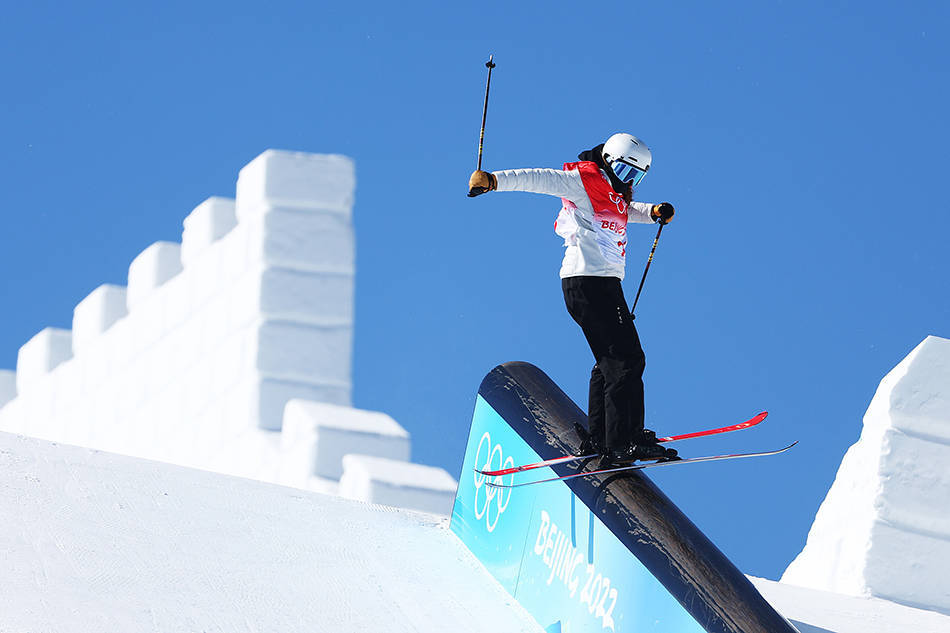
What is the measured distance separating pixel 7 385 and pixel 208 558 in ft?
44.7

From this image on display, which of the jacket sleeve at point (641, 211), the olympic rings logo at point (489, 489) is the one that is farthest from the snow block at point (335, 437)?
the jacket sleeve at point (641, 211)

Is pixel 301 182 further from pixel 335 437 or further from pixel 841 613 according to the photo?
pixel 841 613

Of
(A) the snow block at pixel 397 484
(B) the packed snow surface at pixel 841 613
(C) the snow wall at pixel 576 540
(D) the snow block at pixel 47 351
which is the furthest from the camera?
(D) the snow block at pixel 47 351

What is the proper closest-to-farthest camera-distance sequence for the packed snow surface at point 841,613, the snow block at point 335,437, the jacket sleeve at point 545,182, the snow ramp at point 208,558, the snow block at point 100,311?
the snow ramp at point 208,558
the jacket sleeve at point 545,182
the packed snow surface at point 841,613
the snow block at point 335,437
the snow block at point 100,311

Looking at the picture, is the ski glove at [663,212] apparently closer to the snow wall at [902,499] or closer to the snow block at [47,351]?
the snow wall at [902,499]

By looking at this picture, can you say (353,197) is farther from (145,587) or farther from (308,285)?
(145,587)

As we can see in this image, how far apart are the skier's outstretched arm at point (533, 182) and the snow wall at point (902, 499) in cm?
406

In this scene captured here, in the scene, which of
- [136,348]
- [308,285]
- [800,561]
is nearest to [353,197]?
[308,285]

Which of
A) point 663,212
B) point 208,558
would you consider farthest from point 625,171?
point 208,558

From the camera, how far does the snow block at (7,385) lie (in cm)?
1723

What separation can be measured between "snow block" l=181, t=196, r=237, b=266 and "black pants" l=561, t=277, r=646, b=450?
7355 millimetres

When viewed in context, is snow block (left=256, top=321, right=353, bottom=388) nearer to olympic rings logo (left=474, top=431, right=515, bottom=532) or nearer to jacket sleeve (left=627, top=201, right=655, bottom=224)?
olympic rings logo (left=474, top=431, right=515, bottom=532)

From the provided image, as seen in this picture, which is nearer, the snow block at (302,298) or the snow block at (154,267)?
the snow block at (302,298)

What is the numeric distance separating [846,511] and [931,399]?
0.87m
